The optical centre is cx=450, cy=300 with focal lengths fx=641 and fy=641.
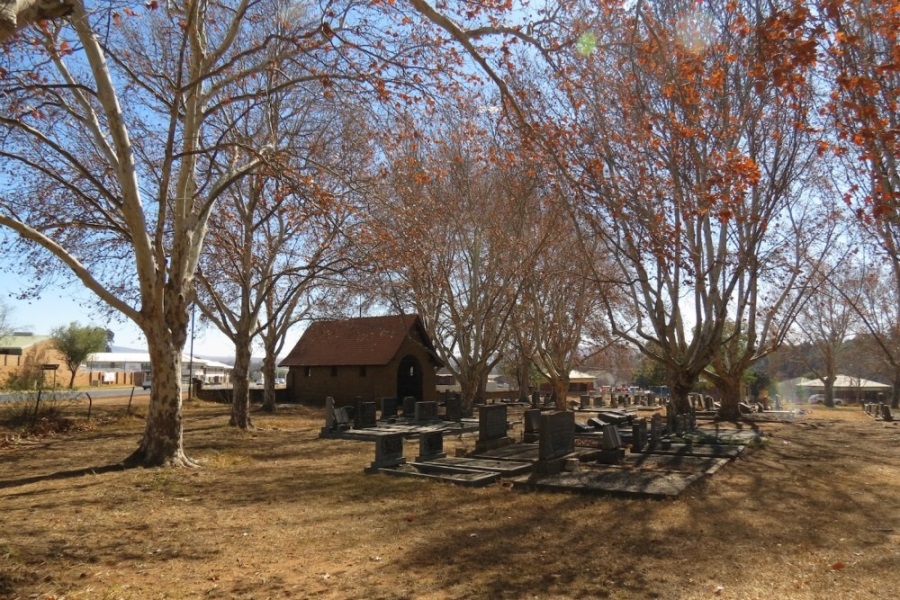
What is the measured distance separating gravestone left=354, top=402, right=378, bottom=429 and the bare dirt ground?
27.0ft

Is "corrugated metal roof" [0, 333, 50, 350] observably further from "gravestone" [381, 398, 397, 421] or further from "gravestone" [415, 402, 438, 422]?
"gravestone" [415, 402, 438, 422]

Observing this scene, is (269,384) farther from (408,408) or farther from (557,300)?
(557,300)

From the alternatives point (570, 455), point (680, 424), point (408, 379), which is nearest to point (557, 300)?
point (680, 424)

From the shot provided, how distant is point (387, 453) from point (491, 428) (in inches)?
148

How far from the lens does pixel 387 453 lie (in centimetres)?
1210

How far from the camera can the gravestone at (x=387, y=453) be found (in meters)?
11.9

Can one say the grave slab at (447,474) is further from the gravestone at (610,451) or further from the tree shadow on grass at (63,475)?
the tree shadow on grass at (63,475)

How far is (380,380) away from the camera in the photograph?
32969 mm

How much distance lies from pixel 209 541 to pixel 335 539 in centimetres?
132

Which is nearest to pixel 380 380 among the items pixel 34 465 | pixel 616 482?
pixel 34 465

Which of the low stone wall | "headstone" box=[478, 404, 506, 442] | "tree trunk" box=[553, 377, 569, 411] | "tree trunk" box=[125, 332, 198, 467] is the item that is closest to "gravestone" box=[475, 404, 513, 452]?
"headstone" box=[478, 404, 506, 442]

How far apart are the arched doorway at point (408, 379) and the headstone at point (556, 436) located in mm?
24904

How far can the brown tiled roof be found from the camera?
33656 millimetres

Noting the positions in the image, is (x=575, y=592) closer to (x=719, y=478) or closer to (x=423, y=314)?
(x=719, y=478)
